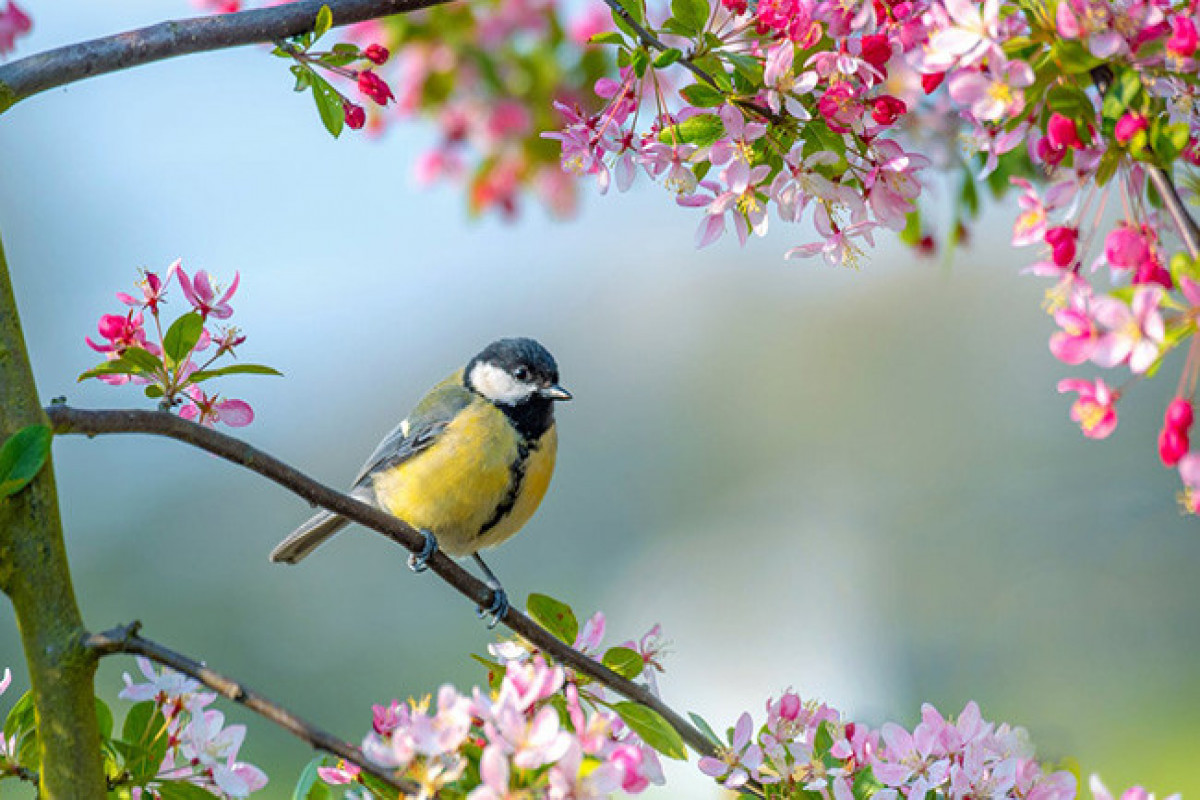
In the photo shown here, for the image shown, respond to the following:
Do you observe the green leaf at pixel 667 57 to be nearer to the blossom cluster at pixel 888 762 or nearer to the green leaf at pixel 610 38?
the green leaf at pixel 610 38

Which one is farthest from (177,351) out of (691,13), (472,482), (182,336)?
(472,482)

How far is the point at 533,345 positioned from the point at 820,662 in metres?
3.25

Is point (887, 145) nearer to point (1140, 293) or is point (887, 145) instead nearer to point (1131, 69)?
point (1131, 69)

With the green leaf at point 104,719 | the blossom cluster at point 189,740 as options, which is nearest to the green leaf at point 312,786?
the blossom cluster at point 189,740

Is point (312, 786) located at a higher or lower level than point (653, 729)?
lower

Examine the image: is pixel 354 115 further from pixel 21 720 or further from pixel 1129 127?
pixel 1129 127

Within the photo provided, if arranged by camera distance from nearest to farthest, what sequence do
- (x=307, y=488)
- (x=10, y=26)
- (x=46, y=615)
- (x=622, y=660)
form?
(x=46, y=615) < (x=307, y=488) < (x=622, y=660) < (x=10, y=26)

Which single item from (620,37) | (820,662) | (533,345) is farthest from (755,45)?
(820,662)

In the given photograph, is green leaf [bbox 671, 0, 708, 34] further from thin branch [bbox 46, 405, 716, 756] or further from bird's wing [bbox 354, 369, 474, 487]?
bird's wing [bbox 354, 369, 474, 487]

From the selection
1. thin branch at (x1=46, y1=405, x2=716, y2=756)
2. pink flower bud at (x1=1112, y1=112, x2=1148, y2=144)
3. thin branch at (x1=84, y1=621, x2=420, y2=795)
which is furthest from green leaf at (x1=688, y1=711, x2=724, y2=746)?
pink flower bud at (x1=1112, y1=112, x2=1148, y2=144)

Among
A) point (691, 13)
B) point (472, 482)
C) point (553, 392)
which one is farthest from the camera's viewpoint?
point (553, 392)

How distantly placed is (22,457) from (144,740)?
0.33 m

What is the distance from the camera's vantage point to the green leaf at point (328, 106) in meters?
1.42

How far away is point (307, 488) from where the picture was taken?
1.20 m
